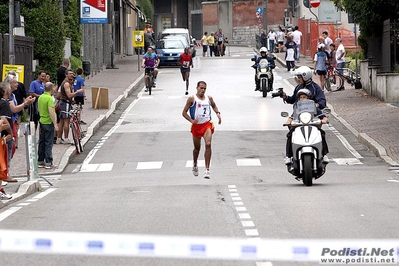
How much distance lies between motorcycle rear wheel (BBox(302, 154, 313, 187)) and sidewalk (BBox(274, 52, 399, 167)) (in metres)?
4.97

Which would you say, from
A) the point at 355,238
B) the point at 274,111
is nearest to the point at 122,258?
the point at 355,238

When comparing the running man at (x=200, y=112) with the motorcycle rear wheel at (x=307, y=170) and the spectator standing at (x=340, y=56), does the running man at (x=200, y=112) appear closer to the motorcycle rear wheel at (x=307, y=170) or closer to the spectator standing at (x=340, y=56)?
the motorcycle rear wheel at (x=307, y=170)

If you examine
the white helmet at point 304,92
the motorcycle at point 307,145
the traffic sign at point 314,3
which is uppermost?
the traffic sign at point 314,3

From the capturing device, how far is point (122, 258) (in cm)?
1091

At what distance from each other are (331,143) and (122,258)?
17.5 m

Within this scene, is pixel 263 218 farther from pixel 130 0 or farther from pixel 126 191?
pixel 130 0

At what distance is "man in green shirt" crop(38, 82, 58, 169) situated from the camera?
23469mm

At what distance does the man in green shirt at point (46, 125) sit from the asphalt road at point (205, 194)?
574 mm

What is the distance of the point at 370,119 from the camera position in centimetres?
3134

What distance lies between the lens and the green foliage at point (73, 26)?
47062 millimetres

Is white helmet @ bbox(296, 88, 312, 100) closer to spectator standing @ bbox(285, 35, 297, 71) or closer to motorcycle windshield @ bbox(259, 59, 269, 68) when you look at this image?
motorcycle windshield @ bbox(259, 59, 269, 68)

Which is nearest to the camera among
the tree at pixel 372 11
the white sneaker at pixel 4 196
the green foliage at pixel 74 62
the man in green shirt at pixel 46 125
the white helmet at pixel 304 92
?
the white sneaker at pixel 4 196

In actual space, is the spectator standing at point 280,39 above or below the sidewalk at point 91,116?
above

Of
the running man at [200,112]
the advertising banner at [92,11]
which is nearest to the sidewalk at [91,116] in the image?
the advertising banner at [92,11]
